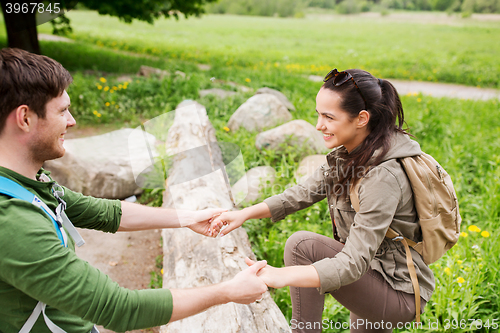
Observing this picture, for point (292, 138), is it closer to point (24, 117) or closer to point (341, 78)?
point (341, 78)

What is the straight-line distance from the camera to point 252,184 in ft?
11.8

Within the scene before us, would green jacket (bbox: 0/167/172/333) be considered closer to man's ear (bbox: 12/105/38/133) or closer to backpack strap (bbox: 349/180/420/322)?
man's ear (bbox: 12/105/38/133)

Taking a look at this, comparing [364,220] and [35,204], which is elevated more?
[35,204]

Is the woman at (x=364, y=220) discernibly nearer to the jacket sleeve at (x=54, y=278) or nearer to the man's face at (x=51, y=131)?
the jacket sleeve at (x=54, y=278)

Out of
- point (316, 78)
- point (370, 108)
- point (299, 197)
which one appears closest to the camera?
point (370, 108)

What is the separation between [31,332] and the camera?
49.1 inches

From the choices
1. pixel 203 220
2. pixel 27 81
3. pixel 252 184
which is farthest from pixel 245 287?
pixel 252 184

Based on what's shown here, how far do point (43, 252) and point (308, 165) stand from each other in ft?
10.0

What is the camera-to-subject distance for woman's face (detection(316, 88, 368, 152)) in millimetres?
1642

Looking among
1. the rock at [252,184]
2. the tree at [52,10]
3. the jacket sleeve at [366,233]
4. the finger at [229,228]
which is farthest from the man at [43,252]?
the tree at [52,10]

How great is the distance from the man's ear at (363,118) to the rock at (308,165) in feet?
6.22

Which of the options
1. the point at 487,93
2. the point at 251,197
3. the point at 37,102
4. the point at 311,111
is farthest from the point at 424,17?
the point at 37,102

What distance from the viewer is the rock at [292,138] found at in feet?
14.1

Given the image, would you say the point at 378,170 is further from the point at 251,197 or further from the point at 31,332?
the point at 251,197
